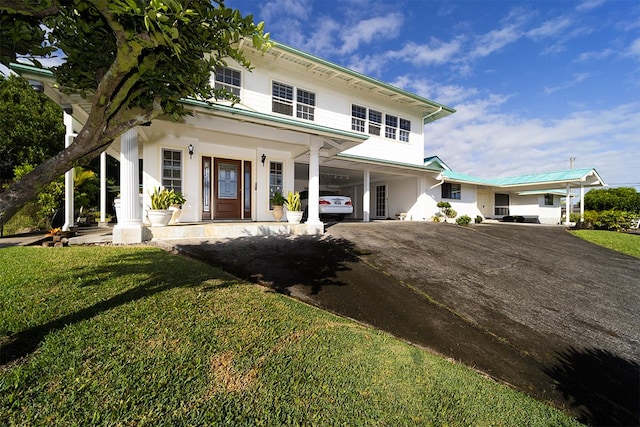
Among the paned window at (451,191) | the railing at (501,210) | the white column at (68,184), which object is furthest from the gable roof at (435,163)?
the white column at (68,184)

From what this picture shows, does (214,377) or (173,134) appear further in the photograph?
(173,134)

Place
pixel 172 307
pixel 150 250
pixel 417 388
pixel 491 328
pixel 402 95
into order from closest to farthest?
pixel 417 388 → pixel 172 307 → pixel 491 328 → pixel 150 250 → pixel 402 95

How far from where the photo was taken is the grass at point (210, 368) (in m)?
1.72

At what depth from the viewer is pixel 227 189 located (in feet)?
29.2

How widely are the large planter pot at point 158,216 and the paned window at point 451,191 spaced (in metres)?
14.6

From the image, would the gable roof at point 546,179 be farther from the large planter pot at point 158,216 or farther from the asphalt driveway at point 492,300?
the large planter pot at point 158,216

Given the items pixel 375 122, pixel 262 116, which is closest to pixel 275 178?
pixel 262 116

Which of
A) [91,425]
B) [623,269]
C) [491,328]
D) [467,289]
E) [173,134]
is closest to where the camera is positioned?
[91,425]

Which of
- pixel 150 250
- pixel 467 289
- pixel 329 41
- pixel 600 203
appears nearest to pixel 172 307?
pixel 150 250

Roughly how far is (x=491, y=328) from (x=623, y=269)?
637 cm

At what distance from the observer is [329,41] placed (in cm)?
1077

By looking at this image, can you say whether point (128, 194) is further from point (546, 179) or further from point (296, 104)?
point (546, 179)

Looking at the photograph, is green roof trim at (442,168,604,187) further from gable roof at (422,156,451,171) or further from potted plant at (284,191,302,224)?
potted plant at (284,191,302,224)

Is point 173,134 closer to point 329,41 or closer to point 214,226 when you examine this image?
point 214,226
